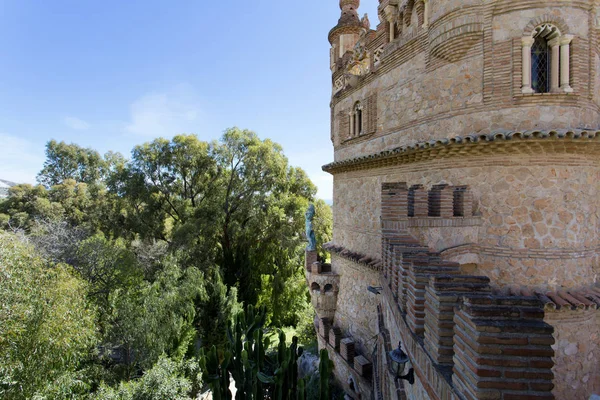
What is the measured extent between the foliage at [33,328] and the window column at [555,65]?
1030 centimetres

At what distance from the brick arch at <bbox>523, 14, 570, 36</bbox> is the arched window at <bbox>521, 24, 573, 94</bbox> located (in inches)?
1.8

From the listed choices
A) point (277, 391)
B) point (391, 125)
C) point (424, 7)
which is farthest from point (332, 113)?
point (277, 391)

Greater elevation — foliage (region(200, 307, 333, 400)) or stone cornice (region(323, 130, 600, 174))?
stone cornice (region(323, 130, 600, 174))

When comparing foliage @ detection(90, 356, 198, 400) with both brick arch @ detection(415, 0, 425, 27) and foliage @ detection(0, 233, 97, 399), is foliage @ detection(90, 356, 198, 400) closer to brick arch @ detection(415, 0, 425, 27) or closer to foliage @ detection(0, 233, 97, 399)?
foliage @ detection(0, 233, 97, 399)

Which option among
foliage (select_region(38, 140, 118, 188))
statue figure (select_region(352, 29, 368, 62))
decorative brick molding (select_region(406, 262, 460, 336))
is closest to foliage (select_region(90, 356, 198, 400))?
decorative brick molding (select_region(406, 262, 460, 336))

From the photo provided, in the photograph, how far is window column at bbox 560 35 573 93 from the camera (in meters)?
5.03

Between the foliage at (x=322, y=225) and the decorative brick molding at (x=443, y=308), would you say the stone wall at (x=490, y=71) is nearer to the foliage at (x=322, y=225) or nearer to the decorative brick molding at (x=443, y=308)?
the decorative brick molding at (x=443, y=308)

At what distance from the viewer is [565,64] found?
5062 millimetres

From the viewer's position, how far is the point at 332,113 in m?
9.87

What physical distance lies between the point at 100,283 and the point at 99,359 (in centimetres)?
287

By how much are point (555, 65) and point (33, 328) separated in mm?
10700

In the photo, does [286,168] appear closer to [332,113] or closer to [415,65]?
[332,113]

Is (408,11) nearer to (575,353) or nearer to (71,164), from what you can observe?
(575,353)

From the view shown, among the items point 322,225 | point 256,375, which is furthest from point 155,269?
point 256,375
